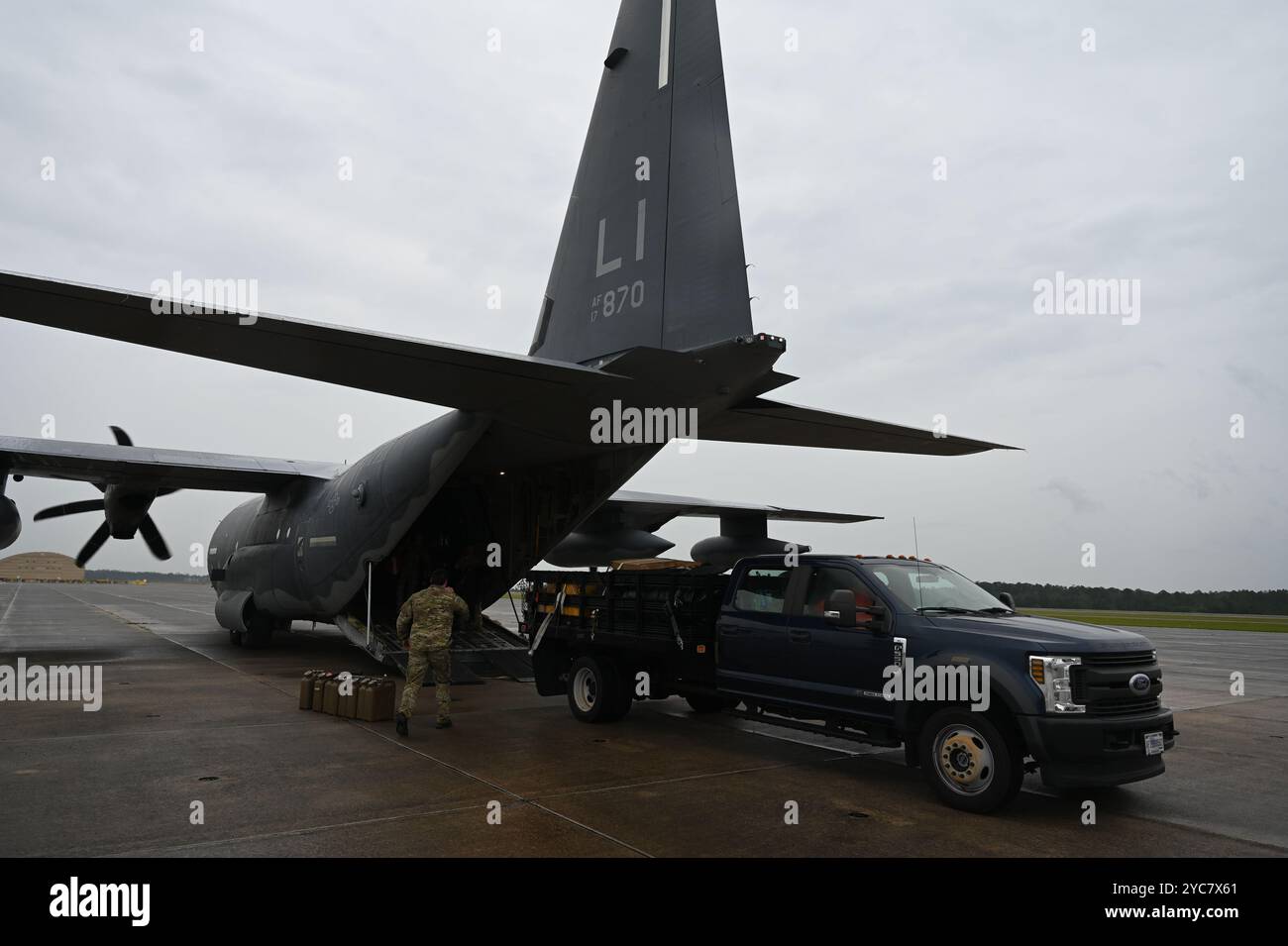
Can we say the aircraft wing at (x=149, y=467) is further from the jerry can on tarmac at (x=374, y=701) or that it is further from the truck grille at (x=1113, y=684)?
the truck grille at (x=1113, y=684)

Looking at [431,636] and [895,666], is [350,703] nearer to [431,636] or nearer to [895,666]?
[431,636]

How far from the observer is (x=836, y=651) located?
23.8ft

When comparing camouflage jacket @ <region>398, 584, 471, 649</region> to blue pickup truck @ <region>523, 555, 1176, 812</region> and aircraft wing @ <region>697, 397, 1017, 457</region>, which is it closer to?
blue pickup truck @ <region>523, 555, 1176, 812</region>

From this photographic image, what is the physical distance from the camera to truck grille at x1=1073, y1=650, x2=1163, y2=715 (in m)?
5.98

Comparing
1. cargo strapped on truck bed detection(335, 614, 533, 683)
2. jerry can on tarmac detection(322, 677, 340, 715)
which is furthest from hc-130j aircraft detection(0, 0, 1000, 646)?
jerry can on tarmac detection(322, 677, 340, 715)

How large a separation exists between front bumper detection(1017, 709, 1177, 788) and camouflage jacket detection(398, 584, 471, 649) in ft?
20.1

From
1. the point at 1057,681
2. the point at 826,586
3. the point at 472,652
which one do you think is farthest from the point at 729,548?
the point at 1057,681

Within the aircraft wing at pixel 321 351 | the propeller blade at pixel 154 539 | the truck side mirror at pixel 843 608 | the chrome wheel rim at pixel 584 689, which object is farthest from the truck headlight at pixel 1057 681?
the propeller blade at pixel 154 539

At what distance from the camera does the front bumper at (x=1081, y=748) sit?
5.86 meters

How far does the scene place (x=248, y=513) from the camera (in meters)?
20.3

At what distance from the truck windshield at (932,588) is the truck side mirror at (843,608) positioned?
0.44 m

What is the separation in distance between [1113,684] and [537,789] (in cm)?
453
